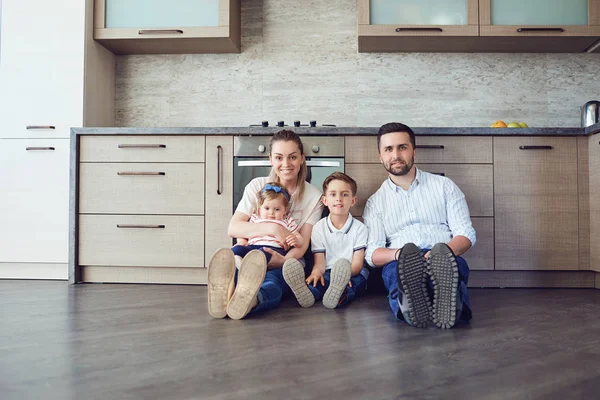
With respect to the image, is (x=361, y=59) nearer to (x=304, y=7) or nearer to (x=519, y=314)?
(x=304, y=7)

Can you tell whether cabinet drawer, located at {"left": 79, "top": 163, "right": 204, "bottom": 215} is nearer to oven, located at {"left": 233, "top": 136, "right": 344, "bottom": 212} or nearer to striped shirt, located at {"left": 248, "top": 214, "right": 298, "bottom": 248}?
oven, located at {"left": 233, "top": 136, "right": 344, "bottom": 212}

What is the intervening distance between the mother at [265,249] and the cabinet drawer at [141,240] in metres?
0.43

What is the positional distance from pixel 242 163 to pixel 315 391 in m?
1.69

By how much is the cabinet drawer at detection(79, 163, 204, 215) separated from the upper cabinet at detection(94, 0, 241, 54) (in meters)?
0.89

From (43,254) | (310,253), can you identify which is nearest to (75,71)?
(43,254)

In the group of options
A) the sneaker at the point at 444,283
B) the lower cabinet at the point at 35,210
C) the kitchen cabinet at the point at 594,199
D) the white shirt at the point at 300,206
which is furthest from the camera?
the lower cabinet at the point at 35,210

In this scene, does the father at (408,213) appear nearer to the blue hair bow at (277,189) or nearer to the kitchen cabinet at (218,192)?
the blue hair bow at (277,189)

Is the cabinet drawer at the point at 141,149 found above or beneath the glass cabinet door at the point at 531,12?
beneath

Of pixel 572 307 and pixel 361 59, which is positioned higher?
pixel 361 59

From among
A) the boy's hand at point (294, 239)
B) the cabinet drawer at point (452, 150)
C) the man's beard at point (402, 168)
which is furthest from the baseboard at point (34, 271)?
the man's beard at point (402, 168)

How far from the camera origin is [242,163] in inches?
98.8

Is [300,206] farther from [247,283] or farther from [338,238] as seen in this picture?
[247,283]

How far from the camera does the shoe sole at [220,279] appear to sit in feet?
5.26

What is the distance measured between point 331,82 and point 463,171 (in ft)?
3.79
